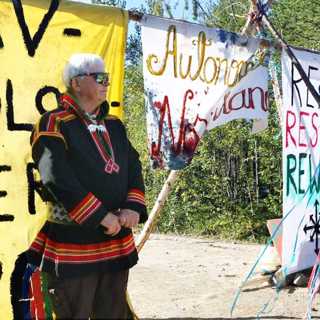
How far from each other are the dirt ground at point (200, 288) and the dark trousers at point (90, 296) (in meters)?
1.97

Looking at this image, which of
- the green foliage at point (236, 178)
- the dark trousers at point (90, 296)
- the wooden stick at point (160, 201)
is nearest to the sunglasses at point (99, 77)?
the dark trousers at point (90, 296)

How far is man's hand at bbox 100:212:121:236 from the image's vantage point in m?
2.83

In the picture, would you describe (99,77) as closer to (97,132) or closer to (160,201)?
(97,132)

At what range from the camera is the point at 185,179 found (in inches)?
424

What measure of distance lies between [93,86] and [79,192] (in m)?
0.52

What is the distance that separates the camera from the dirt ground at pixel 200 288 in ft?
16.7

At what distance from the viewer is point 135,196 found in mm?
3086

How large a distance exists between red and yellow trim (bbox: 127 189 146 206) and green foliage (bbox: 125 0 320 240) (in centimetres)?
703

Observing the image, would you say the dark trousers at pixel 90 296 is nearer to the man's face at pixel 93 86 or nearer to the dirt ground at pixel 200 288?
the man's face at pixel 93 86

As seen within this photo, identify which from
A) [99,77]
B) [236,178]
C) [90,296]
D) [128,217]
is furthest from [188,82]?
[236,178]

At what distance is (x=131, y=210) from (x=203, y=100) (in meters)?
1.71

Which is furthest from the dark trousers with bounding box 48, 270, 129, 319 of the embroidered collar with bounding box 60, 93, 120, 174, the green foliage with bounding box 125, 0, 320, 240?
the green foliage with bounding box 125, 0, 320, 240

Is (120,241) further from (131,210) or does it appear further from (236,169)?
(236,169)

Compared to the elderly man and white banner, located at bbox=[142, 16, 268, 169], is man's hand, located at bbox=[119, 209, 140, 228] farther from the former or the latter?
white banner, located at bbox=[142, 16, 268, 169]
